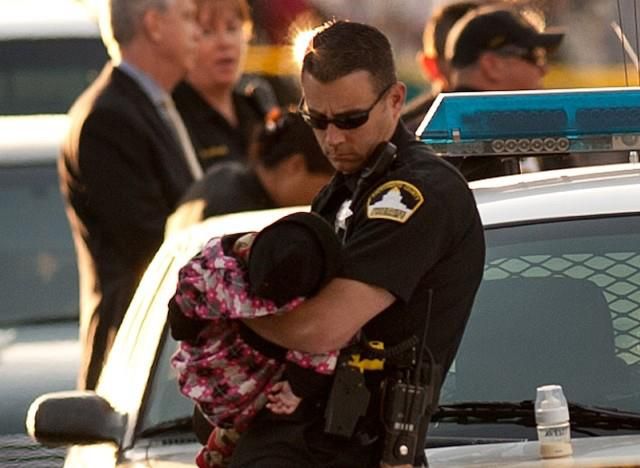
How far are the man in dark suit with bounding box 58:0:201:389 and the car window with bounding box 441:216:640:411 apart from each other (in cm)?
280

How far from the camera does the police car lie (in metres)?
5.14

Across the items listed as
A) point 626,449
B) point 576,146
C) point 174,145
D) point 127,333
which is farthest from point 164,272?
point 174,145

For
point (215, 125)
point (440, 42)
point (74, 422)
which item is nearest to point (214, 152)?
point (215, 125)

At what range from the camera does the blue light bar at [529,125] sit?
5.89m

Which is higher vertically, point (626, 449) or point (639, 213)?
point (639, 213)

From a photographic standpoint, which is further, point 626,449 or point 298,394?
point 626,449

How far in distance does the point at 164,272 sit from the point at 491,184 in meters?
0.91

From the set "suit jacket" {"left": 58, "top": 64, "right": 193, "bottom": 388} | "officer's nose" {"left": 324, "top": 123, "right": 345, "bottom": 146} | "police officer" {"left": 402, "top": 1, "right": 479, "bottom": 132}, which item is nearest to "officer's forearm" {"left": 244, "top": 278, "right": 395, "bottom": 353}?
"officer's nose" {"left": 324, "top": 123, "right": 345, "bottom": 146}

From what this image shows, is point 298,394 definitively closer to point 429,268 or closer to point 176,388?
point 429,268

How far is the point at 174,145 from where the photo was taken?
895 centimetres

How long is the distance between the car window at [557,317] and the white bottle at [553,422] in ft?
1.14

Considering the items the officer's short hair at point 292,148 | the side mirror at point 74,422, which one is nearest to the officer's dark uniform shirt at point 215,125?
the officer's short hair at point 292,148

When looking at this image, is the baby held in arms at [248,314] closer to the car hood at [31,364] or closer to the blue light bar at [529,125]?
the blue light bar at [529,125]

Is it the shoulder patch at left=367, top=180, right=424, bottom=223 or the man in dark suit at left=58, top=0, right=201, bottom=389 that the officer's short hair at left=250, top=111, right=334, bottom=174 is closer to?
the man in dark suit at left=58, top=0, right=201, bottom=389
